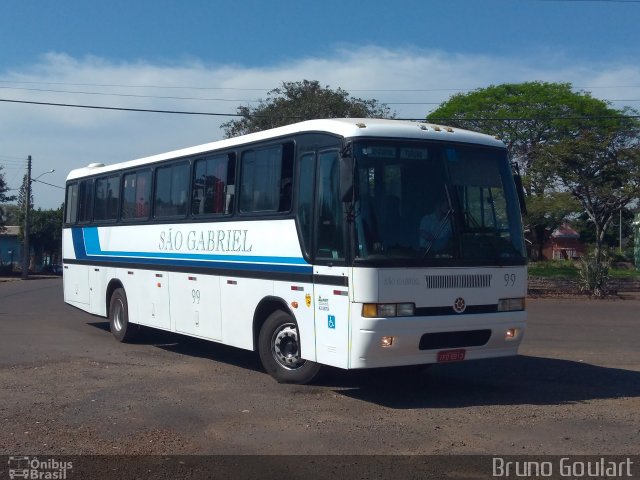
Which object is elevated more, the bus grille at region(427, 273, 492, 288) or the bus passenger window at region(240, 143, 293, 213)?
the bus passenger window at region(240, 143, 293, 213)

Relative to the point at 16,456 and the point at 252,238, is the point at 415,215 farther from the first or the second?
the point at 16,456

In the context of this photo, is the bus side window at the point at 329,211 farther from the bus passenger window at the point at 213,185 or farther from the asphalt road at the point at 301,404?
the bus passenger window at the point at 213,185

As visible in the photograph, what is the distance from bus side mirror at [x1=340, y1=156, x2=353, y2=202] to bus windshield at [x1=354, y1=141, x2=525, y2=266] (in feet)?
0.45

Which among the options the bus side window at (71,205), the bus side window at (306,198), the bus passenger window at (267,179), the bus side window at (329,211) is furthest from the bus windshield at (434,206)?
the bus side window at (71,205)

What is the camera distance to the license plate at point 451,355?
9.80m

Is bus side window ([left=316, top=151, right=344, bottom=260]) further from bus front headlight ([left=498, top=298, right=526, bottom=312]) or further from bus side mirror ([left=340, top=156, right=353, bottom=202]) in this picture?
bus front headlight ([left=498, top=298, right=526, bottom=312])

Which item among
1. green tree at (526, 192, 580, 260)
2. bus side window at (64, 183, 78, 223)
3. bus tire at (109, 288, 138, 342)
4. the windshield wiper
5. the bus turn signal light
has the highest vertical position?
green tree at (526, 192, 580, 260)

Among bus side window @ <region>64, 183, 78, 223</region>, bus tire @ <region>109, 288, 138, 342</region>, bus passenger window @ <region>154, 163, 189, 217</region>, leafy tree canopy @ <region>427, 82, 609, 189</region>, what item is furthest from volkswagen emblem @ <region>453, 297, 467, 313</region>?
leafy tree canopy @ <region>427, 82, 609, 189</region>

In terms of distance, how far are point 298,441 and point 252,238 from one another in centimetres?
407

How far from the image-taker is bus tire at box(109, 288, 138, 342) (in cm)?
1548

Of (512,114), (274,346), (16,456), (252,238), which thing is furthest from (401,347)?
(512,114)

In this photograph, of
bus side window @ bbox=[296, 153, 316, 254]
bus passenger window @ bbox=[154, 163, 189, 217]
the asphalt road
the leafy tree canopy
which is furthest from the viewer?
the leafy tree canopy

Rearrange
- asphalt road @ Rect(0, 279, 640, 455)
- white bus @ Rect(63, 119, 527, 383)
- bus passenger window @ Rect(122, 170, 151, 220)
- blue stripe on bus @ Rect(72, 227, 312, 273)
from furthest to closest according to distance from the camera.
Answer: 1. bus passenger window @ Rect(122, 170, 151, 220)
2. blue stripe on bus @ Rect(72, 227, 312, 273)
3. white bus @ Rect(63, 119, 527, 383)
4. asphalt road @ Rect(0, 279, 640, 455)

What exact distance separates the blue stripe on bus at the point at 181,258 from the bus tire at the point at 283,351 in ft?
2.27
